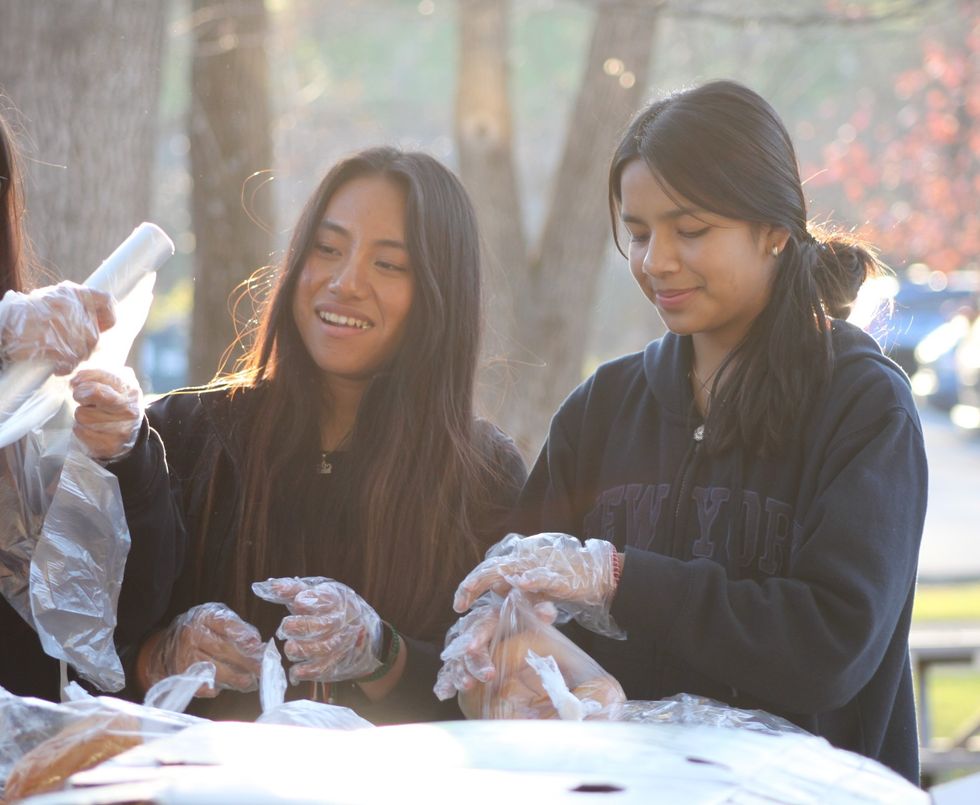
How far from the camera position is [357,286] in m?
2.65

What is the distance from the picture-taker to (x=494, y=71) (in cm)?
664

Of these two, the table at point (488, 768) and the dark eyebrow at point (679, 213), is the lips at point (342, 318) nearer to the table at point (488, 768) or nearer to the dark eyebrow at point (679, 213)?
the dark eyebrow at point (679, 213)

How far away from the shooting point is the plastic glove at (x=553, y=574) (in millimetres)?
2100

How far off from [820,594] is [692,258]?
1.95 feet

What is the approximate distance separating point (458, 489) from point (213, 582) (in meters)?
0.51

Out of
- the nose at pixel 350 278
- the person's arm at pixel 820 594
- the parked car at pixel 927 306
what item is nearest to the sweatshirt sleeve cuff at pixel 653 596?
the person's arm at pixel 820 594

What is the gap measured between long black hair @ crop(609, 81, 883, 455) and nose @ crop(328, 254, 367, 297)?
0.58 m

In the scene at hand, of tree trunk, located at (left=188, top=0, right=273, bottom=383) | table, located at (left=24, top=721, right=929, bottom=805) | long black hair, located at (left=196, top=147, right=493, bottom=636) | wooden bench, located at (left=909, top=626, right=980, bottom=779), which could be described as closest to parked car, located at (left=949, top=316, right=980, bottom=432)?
wooden bench, located at (left=909, top=626, right=980, bottom=779)

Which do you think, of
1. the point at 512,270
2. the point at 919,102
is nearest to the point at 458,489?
the point at 512,270

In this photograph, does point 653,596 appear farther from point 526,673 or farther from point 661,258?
point 661,258

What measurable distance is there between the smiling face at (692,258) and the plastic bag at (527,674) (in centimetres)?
58

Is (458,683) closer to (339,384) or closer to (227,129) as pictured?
(339,384)

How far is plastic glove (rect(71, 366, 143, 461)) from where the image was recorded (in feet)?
6.89

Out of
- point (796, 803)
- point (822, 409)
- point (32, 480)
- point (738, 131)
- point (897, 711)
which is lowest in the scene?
point (897, 711)
